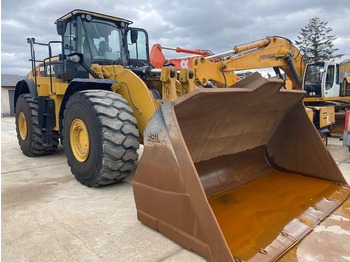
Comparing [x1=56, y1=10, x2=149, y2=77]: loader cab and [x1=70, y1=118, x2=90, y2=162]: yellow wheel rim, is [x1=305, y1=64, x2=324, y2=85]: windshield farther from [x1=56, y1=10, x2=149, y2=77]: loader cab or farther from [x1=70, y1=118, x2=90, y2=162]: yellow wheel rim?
[x1=70, y1=118, x2=90, y2=162]: yellow wheel rim

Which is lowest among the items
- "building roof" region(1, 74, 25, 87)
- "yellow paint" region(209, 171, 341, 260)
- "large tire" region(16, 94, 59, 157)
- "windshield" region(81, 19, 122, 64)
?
"yellow paint" region(209, 171, 341, 260)

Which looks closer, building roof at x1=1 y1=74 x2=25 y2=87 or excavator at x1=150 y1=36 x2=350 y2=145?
excavator at x1=150 y1=36 x2=350 y2=145

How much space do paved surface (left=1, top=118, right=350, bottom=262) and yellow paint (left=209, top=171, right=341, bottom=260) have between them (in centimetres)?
39

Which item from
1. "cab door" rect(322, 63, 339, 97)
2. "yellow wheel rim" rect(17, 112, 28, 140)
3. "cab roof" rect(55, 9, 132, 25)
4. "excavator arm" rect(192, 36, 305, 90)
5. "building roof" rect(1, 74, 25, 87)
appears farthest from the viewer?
"building roof" rect(1, 74, 25, 87)

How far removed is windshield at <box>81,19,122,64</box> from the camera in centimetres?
487

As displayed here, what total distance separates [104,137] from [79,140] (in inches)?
32.4

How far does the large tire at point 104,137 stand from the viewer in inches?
139

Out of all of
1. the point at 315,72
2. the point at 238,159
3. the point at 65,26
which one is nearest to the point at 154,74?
the point at 65,26

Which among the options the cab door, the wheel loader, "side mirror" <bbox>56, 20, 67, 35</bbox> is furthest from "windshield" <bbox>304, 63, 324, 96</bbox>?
"side mirror" <bbox>56, 20, 67, 35</bbox>

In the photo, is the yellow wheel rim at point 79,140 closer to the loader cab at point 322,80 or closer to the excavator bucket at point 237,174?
the excavator bucket at point 237,174

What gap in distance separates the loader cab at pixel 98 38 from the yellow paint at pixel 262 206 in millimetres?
3042

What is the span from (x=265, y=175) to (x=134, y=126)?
5.54ft

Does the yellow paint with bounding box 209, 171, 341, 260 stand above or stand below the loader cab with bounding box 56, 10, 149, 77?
below

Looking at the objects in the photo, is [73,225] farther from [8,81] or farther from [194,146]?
[8,81]
